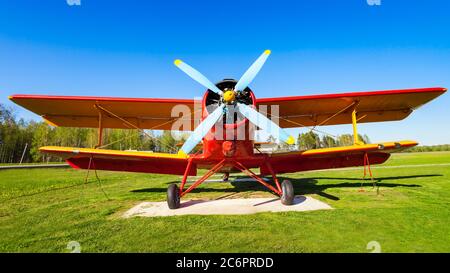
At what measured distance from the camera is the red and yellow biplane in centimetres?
611

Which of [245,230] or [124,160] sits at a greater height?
[124,160]

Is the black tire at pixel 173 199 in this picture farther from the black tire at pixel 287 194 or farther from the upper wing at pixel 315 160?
the upper wing at pixel 315 160

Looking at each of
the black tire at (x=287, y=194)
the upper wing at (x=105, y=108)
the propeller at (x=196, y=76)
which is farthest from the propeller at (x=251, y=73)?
the black tire at (x=287, y=194)

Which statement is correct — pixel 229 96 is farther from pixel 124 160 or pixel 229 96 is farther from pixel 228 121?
pixel 124 160

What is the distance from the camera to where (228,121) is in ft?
20.1

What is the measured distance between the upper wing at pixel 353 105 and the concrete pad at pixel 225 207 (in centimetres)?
280

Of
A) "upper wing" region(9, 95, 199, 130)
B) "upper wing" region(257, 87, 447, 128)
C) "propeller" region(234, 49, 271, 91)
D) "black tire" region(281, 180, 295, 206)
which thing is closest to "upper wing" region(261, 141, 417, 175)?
"upper wing" region(257, 87, 447, 128)

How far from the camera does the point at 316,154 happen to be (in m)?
7.23

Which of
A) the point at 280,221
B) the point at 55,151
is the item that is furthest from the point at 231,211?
the point at 55,151

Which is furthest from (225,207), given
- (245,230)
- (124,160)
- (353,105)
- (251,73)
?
(353,105)

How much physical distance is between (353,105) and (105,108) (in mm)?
8278

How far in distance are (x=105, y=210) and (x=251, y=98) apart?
16.0 feet

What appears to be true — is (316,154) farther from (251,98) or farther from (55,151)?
(55,151)

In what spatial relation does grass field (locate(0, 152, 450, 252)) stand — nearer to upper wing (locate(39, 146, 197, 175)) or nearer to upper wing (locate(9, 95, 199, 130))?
upper wing (locate(39, 146, 197, 175))
